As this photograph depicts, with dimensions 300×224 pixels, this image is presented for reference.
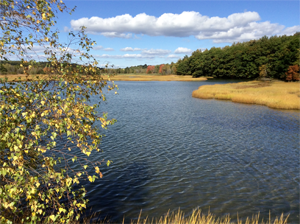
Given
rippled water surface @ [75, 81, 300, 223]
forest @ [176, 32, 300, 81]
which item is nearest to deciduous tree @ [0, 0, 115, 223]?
rippled water surface @ [75, 81, 300, 223]

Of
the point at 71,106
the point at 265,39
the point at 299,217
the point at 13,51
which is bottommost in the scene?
the point at 299,217

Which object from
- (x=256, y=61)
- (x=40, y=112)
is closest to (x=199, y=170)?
(x=40, y=112)

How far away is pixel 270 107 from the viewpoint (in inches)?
1606

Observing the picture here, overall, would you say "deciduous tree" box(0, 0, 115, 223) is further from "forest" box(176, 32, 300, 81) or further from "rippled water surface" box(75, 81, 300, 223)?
"forest" box(176, 32, 300, 81)

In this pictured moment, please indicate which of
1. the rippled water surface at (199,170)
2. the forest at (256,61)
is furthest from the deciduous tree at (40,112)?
the forest at (256,61)

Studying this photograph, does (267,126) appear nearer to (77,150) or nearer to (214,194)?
(214,194)

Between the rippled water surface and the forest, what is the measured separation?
82.4 metres

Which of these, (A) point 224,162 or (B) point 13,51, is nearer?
(B) point 13,51

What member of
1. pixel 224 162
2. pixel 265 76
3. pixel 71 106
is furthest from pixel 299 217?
pixel 265 76

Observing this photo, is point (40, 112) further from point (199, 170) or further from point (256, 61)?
point (256, 61)

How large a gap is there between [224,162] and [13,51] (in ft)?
49.0

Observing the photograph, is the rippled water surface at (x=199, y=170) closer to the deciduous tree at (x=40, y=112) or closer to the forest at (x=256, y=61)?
the deciduous tree at (x=40, y=112)

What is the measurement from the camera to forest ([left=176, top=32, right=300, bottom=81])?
95.2m

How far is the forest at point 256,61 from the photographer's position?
313ft
